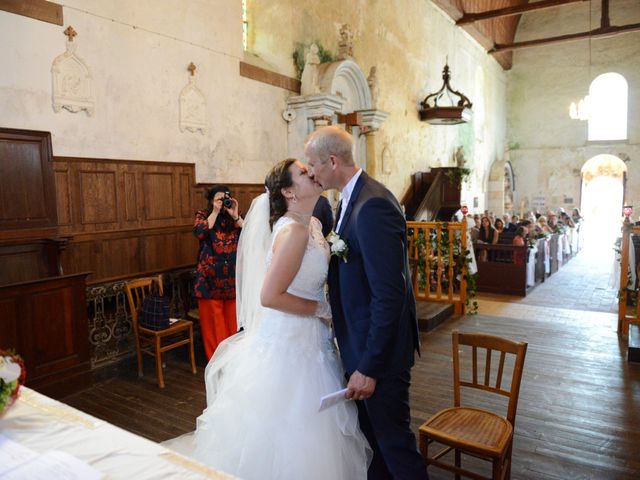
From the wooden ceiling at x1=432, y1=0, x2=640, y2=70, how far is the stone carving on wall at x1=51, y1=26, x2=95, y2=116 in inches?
412

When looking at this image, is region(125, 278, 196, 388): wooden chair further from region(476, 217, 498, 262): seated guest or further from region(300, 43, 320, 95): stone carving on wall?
region(476, 217, 498, 262): seated guest

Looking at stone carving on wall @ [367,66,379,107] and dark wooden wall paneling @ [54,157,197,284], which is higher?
stone carving on wall @ [367,66,379,107]

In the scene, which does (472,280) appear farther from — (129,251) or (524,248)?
(129,251)

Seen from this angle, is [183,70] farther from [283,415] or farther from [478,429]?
[478,429]

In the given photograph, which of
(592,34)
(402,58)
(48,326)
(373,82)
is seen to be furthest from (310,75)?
(592,34)

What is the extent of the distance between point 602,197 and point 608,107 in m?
4.68

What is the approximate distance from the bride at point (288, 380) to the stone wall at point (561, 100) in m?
19.7

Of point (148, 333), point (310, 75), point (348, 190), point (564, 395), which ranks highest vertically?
point (310, 75)

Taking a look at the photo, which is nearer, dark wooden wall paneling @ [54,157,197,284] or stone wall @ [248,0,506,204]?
dark wooden wall paneling @ [54,157,197,284]

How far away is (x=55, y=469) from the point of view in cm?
133

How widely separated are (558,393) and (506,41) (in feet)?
58.2

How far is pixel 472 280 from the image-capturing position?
6.84 m

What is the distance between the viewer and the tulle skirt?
211 centimetres

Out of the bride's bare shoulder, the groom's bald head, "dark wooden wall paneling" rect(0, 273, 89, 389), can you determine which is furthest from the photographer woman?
the groom's bald head
